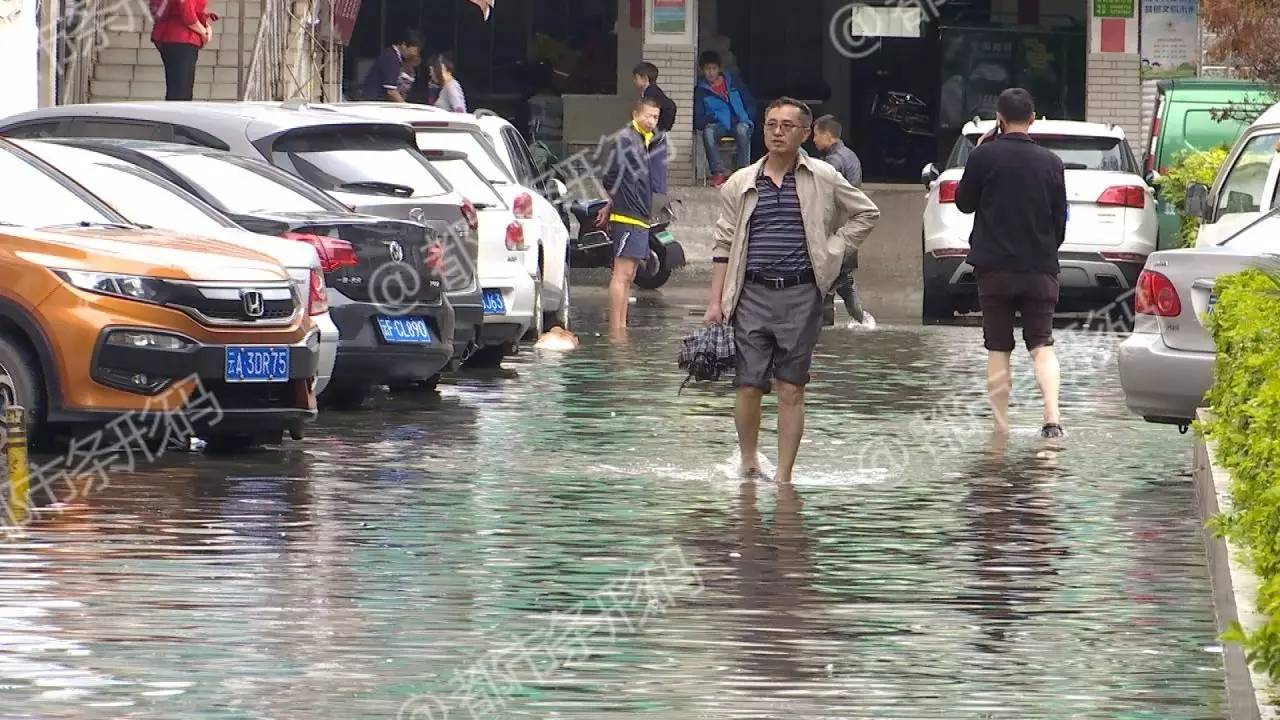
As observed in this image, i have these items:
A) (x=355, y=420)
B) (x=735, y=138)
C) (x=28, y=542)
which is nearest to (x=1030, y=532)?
(x=28, y=542)

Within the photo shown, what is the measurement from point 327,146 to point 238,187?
4.66 ft

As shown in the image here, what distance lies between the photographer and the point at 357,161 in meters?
16.2

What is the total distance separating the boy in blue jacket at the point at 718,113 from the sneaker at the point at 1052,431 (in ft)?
66.1

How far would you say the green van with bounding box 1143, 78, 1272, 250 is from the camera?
2945 centimetres

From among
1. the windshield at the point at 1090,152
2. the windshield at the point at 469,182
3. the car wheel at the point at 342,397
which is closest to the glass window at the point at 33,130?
the car wheel at the point at 342,397

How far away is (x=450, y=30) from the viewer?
37.8 metres

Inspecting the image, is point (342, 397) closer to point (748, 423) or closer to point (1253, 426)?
point (748, 423)

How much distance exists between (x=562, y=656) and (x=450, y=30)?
29852mm

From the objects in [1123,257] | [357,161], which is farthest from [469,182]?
[1123,257]

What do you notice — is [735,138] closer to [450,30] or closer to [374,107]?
[450,30]

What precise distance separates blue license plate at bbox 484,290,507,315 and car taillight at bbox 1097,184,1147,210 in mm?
7321

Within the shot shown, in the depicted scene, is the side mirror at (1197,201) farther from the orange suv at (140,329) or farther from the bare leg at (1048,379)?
the orange suv at (140,329)

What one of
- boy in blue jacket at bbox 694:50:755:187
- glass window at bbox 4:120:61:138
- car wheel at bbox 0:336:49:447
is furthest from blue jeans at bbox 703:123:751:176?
car wheel at bbox 0:336:49:447

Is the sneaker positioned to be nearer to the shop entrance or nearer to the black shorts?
the black shorts
